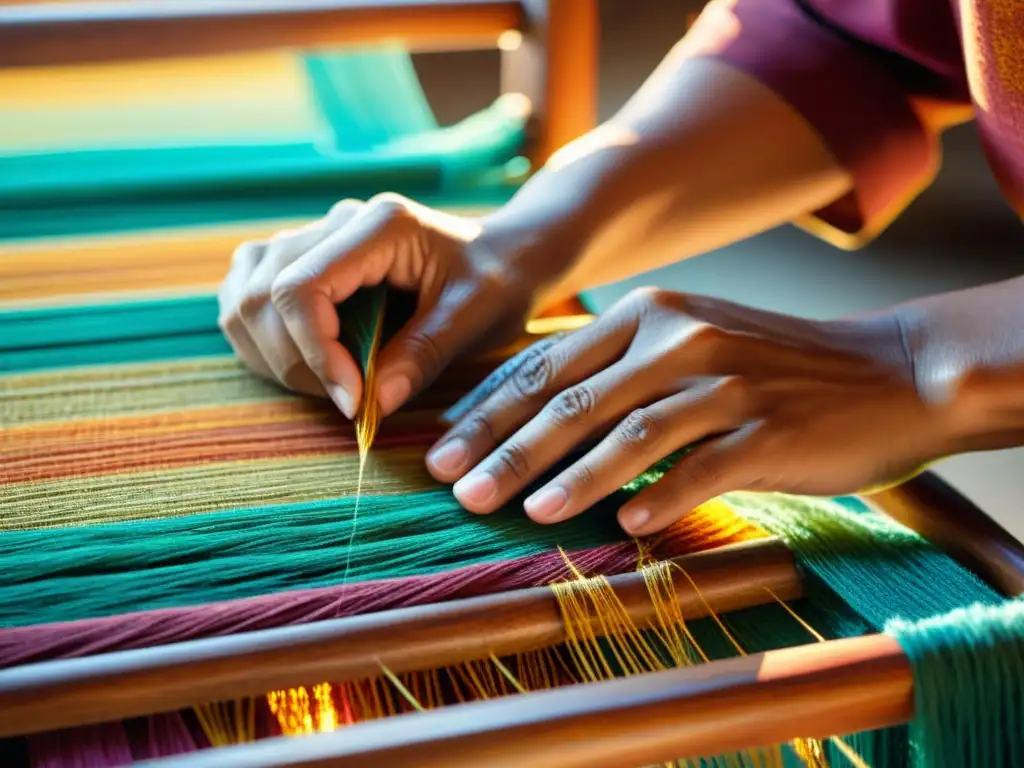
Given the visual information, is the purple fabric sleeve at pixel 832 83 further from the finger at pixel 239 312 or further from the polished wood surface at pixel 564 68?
the finger at pixel 239 312

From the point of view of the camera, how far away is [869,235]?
1.01m

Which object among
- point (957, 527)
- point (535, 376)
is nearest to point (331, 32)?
point (535, 376)

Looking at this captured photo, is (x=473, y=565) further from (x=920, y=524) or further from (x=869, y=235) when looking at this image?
(x=869, y=235)

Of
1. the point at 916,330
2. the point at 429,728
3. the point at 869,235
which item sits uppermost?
the point at 869,235

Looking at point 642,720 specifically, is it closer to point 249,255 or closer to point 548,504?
point 548,504

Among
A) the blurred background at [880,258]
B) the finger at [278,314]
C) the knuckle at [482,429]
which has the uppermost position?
the blurred background at [880,258]

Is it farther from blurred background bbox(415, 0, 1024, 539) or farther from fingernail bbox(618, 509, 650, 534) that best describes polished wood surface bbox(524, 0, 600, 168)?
blurred background bbox(415, 0, 1024, 539)

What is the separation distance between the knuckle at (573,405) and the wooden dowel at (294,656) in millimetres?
121

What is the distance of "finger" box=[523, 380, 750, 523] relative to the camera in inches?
26.2

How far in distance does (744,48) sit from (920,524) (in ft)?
1.53

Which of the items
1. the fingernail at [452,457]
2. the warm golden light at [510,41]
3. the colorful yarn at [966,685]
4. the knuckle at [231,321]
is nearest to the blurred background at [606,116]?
the warm golden light at [510,41]

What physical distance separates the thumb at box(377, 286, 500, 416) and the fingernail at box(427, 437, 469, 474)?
0.08 meters

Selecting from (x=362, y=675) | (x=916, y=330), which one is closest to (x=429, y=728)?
(x=362, y=675)

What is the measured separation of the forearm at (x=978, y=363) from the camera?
0.68 meters
